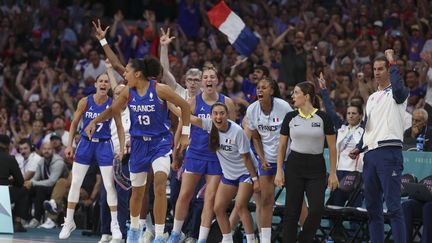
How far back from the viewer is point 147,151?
14.4 metres

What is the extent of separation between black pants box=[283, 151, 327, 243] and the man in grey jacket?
7918mm

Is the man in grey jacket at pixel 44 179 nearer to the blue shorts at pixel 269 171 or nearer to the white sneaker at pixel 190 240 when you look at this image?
the white sneaker at pixel 190 240

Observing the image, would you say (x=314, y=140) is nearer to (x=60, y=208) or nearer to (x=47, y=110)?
(x=60, y=208)

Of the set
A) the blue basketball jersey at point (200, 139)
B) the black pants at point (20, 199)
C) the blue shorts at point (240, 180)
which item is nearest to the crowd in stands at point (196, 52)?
the black pants at point (20, 199)

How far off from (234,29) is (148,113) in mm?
6578

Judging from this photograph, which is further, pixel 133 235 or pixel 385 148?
pixel 133 235

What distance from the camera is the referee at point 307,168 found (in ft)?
45.0

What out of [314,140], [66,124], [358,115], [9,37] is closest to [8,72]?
[9,37]

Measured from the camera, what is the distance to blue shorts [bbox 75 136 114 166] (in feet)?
52.7

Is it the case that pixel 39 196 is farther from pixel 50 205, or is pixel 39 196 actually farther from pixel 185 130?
pixel 185 130

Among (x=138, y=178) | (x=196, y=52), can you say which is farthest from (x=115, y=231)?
(x=196, y=52)

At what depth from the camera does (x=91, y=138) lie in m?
16.2

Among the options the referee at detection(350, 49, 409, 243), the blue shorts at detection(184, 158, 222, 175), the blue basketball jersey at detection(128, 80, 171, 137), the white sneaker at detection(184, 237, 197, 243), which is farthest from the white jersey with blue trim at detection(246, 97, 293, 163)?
the white sneaker at detection(184, 237, 197, 243)

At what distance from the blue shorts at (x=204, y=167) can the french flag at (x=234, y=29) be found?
5.75m
